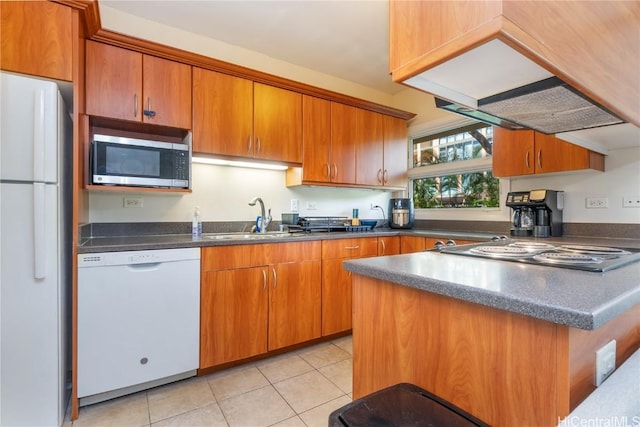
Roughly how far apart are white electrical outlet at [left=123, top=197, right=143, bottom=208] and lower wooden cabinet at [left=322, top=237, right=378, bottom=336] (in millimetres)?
1444

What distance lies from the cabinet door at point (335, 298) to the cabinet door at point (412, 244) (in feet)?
2.19

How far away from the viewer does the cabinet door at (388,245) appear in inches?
113

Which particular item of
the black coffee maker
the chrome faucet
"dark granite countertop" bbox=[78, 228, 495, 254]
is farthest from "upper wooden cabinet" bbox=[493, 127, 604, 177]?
the chrome faucet

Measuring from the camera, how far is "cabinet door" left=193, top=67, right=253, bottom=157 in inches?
89.0

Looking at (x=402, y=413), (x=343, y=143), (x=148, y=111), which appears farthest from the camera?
(x=343, y=143)

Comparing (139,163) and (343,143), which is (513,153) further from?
(139,163)

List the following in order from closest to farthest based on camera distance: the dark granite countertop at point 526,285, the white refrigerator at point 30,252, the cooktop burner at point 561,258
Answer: the dark granite countertop at point 526,285 < the cooktop burner at point 561,258 < the white refrigerator at point 30,252

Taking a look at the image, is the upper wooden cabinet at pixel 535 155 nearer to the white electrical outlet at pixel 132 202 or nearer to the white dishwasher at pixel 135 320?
the white dishwasher at pixel 135 320

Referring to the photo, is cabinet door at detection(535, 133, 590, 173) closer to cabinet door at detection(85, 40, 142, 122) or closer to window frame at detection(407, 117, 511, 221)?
window frame at detection(407, 117, 511, 221)

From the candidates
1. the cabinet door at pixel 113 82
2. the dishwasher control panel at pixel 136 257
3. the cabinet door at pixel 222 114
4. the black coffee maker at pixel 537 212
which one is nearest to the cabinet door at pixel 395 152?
the black coffee maker at pixel 537 212

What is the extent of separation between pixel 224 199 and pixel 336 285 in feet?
4.00

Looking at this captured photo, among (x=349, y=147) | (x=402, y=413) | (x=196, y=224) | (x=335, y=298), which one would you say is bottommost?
(x=335, y=298)

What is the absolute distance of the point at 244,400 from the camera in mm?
1838

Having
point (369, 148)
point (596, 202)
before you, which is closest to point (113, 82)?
point (369, 148)
